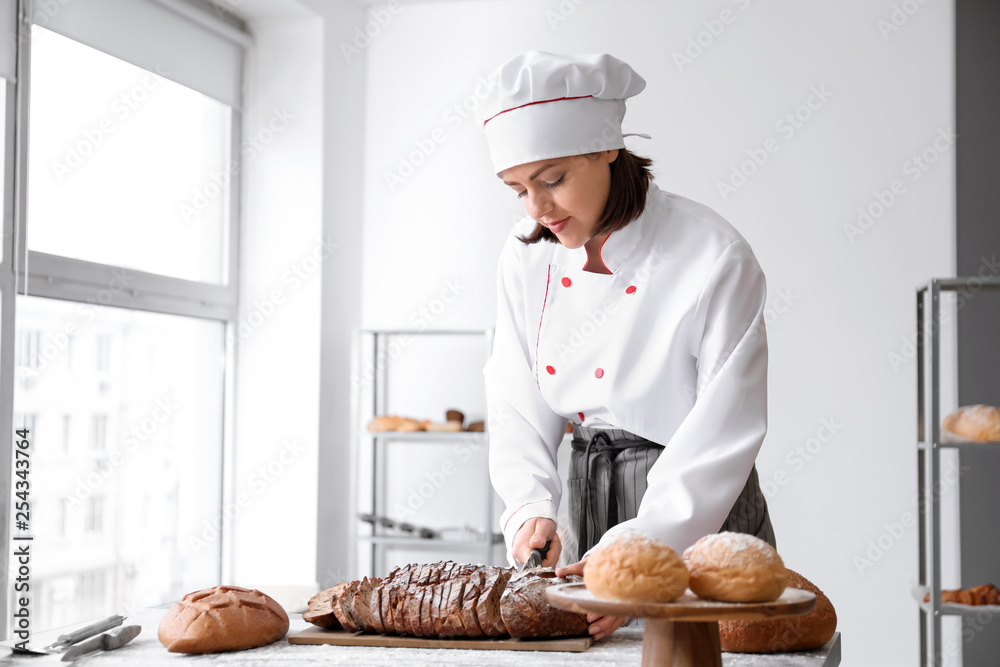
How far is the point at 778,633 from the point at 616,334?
0.51m

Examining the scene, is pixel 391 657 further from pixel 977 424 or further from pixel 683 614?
pixel 977 424

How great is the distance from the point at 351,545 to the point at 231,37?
193 centimetres

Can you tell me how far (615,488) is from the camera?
1503 millimetres

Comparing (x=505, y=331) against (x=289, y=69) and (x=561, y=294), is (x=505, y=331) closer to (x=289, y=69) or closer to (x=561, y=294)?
(x=561, y=294)

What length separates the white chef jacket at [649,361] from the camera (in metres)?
1.32

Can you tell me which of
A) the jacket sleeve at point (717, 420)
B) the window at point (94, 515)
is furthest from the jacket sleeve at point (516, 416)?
the window at point (94, 515)

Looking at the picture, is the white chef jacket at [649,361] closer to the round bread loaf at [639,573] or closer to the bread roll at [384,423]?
the round bread loaf at [639,573]

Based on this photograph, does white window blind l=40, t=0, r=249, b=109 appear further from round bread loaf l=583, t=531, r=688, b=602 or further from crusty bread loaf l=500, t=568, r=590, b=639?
round bread loaf l=583, t=531, r=688, b=602

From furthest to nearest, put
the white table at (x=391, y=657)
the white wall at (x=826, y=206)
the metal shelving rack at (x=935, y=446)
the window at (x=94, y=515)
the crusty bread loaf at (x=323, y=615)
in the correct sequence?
1. the white wall at (x=826, y=206)
2. the window at (x=94, y=515)
3. the metal shelving rack at (x=935, y=446)
4. the crusty bread loaf at (x=323, y=615)
5. the white table at (x=391, y=657)

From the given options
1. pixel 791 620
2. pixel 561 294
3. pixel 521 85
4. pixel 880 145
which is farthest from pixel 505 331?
pixel 880 145

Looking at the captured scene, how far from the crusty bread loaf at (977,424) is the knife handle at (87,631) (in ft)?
6.82

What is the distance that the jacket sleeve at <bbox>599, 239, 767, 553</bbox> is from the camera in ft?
4.19

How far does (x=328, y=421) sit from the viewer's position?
3.70 metres

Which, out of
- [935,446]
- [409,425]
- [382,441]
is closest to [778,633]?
[935,446]
